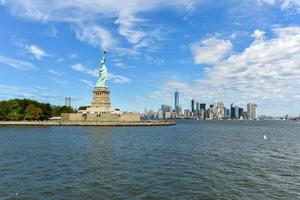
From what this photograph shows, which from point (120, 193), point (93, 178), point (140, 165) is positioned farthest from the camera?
point (140, 165)

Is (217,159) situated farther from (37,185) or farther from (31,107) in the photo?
(31,107)

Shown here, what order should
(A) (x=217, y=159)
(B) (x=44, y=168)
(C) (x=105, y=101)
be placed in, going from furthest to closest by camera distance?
(C) (x=105, y=101) < (A) (x=217, y=159) < (B) (x=44, y=168)

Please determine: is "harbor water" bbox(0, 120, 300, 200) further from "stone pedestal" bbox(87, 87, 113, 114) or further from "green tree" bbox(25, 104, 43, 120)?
"green tree" bbox(25, 104, 43, 120)

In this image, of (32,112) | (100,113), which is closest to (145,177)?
(100,113)

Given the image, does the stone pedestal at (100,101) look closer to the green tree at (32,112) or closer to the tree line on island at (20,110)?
the green tree at (32,112)

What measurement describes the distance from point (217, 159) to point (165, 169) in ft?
34.7

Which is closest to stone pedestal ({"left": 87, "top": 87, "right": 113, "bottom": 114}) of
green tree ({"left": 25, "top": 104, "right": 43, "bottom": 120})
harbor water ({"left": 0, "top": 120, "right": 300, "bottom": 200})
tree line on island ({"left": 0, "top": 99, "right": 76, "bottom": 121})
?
green tree ({"left": 25, "top": 104, "right": 43, "bottom": 120})

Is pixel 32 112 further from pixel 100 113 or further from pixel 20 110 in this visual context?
pixel 100 113

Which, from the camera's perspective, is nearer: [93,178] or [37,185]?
[37,185]

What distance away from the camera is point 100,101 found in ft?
429

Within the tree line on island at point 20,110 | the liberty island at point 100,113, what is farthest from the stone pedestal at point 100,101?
the tree line on island at point 20,110

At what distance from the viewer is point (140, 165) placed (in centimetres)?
3622

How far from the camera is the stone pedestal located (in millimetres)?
129250

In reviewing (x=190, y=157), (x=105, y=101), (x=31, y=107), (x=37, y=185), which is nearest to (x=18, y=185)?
(x=37, y=185)
